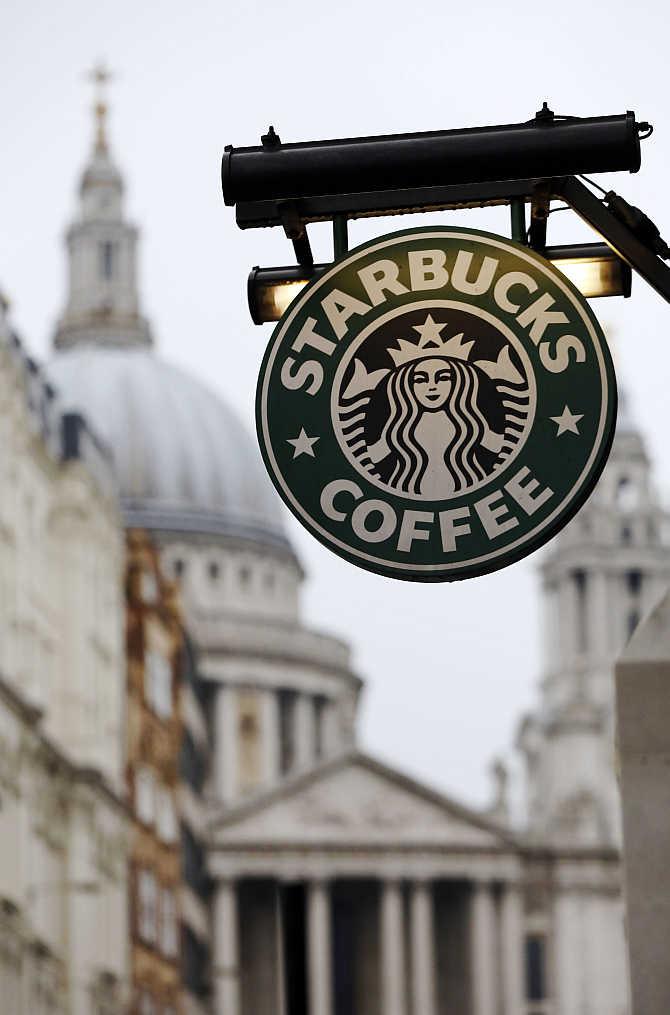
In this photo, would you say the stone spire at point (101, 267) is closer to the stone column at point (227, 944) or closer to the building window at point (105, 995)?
the stone column at point (227, 944)

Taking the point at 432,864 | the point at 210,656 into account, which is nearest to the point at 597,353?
the point at 432,864

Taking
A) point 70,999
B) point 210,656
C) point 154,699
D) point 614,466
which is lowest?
point 70,999

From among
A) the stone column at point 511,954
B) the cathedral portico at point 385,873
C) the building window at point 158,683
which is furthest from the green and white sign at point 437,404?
the stone column at point 511,954

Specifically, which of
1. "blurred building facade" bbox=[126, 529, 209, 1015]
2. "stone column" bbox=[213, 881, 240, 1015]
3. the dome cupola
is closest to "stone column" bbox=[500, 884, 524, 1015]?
"stone column" bbox=[213, 881, 240, 1015]

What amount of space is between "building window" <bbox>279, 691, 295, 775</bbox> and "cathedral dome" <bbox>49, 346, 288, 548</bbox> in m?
10.8

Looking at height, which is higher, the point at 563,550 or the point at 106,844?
the point at 563,550

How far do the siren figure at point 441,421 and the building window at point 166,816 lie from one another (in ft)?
259

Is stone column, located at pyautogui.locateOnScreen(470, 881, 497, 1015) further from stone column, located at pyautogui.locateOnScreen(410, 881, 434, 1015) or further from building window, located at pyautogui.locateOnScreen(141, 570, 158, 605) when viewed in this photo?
building window, located at pyautogui.locateOnScreen(141, 570, 158, 605)

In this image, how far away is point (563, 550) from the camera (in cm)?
14775

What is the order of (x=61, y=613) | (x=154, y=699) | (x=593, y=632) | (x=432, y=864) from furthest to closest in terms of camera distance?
(x=593, y=632)
(x=432, y=864)
(x=154, y=699)
(x=61, y=613)

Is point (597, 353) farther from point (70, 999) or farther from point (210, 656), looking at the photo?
point (210, 656)

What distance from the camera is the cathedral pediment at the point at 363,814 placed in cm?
13800

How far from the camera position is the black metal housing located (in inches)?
382

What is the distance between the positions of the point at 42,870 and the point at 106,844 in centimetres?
794
